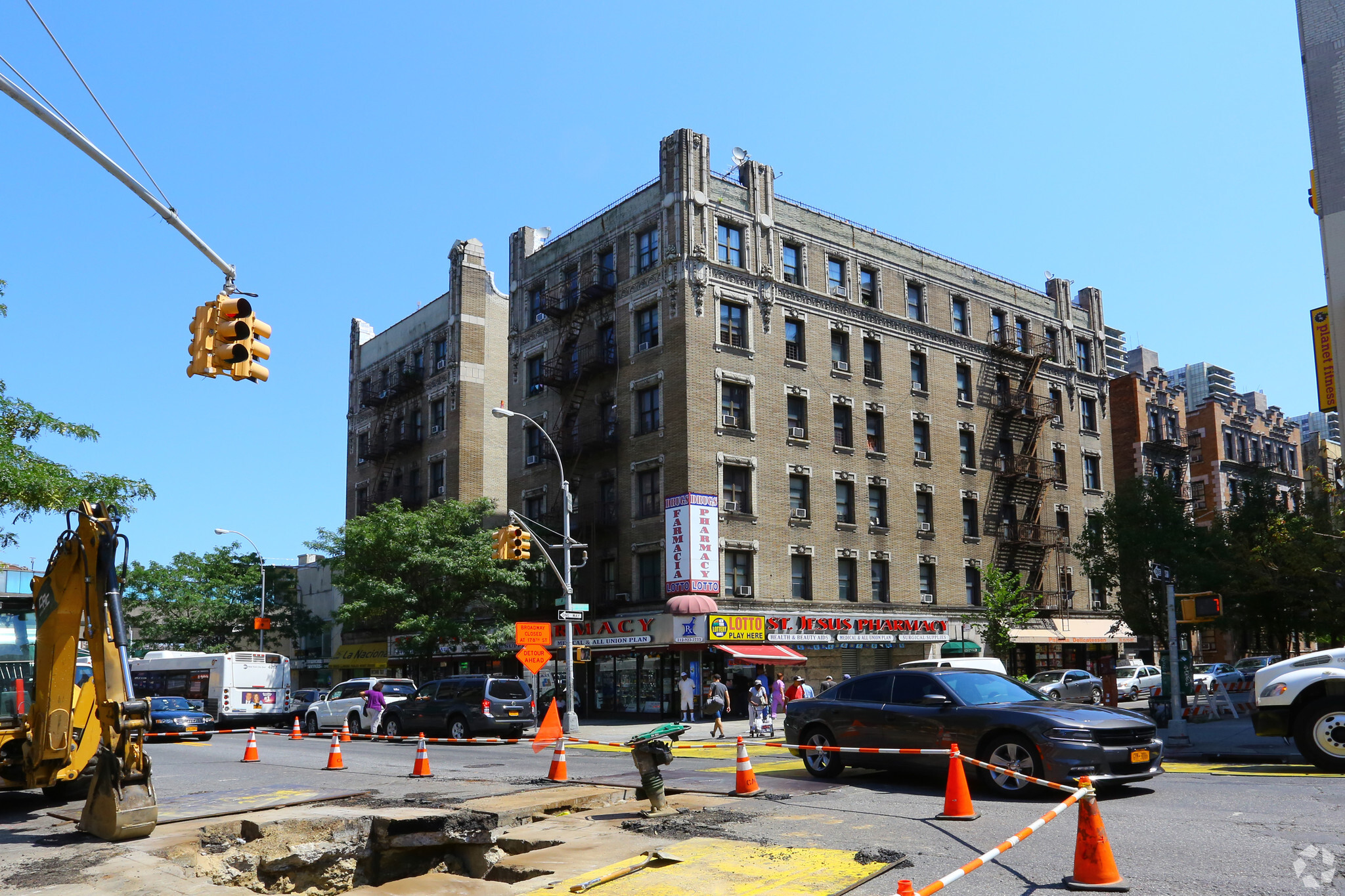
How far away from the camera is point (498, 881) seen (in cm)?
930

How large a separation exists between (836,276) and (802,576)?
1233 centimetres

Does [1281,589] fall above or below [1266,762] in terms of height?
above

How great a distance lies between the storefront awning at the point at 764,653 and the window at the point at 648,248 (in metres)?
14.4

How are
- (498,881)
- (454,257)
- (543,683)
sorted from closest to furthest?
(498,881) → (543,683) → (454,257)

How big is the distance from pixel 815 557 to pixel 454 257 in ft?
78.9

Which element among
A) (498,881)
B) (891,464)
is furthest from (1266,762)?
(891,464)

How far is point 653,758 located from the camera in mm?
11422

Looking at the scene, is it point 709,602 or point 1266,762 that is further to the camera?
point 709,602

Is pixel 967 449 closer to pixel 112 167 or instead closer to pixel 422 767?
pixel 422 767

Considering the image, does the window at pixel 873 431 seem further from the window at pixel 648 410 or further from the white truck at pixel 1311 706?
the white truck at pixel 1311 706

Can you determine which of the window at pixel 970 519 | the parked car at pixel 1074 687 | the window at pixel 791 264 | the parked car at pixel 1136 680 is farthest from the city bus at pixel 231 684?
the parked car at pixel 1136 680

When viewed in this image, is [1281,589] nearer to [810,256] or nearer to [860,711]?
[860,711]

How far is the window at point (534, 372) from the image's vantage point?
4516 cm

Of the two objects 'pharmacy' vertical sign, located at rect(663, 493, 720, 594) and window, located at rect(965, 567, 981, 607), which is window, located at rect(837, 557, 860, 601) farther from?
window, located at rect(965, 567, 981, 607)
